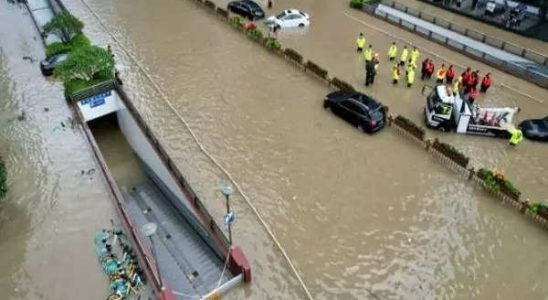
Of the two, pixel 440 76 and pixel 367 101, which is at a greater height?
pixel 440 76

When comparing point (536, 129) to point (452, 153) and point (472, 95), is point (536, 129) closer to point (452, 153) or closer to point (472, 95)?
point (472, 95)

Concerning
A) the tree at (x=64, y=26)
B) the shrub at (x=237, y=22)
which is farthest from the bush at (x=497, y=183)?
the tree at (x=64, y=26)

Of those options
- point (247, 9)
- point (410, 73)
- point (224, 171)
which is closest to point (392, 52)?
point (410, 73)

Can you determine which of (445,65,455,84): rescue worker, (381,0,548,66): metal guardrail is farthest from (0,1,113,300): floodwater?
(381,0,548,66): metal guardrail

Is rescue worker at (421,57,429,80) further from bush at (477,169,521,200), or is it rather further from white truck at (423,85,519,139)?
bush at (477,169,521,200)

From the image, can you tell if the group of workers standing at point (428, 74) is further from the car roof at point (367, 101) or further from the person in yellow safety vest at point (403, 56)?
the car roof at point (367, 101)
